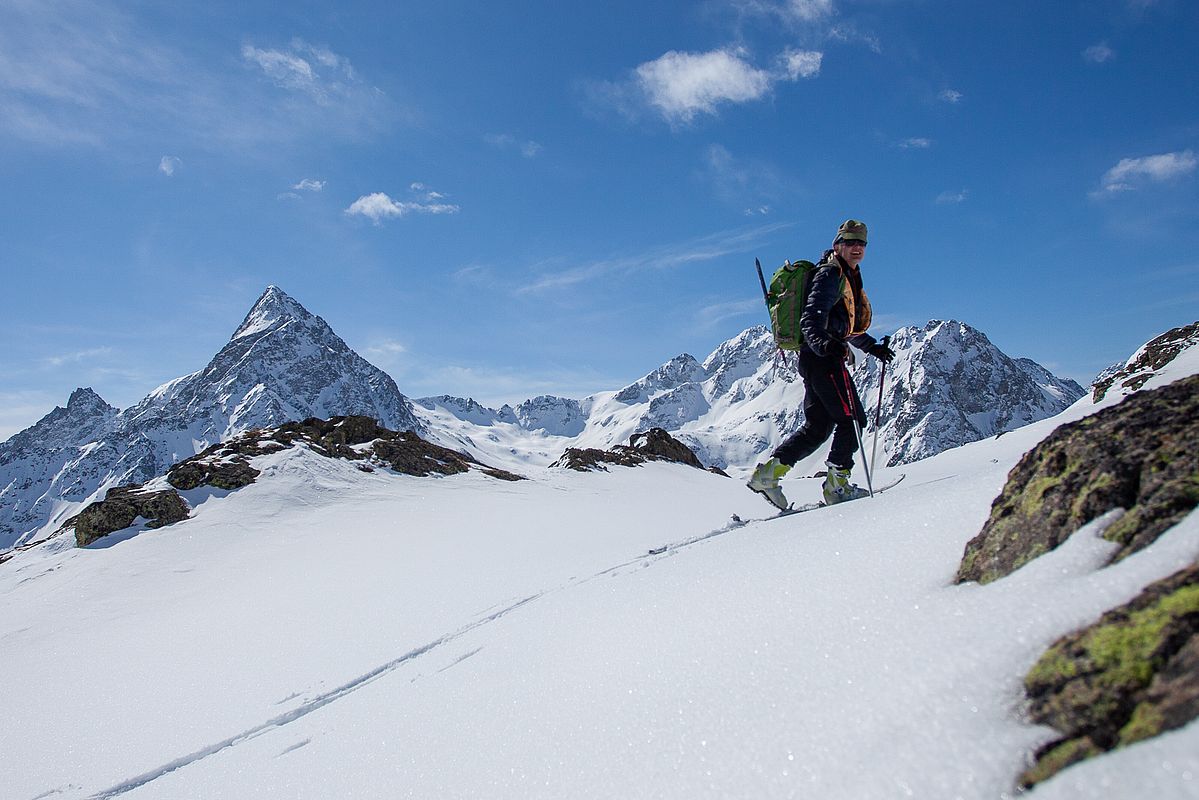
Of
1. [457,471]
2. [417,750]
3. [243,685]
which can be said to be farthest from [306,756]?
[457,471]

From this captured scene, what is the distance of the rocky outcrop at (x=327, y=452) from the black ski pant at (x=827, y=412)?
13.8m

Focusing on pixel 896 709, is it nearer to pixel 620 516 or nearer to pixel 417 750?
pixel 417 750

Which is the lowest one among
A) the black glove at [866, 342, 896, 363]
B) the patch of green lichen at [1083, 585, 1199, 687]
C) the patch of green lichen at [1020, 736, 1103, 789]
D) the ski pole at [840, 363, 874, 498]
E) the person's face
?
the patch of green lichen at [1020, 736, 1103, 789]

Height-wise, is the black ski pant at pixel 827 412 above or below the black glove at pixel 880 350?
below

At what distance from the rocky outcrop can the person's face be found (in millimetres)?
14512

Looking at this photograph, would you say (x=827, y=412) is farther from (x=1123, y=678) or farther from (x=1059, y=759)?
(x=1059, y=759)

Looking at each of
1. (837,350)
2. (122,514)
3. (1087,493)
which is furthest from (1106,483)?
(122,514)

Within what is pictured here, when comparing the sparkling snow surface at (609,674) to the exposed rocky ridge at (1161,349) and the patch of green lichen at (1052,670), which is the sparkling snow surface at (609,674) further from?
the exposed rocky ridge at (1161,349)

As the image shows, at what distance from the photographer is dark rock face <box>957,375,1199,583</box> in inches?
68.8

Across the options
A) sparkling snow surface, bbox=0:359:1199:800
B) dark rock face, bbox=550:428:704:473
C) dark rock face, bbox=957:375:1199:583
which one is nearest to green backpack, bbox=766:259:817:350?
sparkling snow surface, bbox=0:359:1199:800

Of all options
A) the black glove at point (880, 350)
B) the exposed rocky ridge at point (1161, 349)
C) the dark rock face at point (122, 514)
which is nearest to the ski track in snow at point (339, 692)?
the black glove at point (880, 350)

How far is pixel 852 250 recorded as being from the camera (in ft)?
19.0

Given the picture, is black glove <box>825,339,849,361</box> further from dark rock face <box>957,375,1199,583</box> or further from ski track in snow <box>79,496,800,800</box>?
dark rock face <box>957,375,1199,583</box>

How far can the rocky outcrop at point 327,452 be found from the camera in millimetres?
14766
